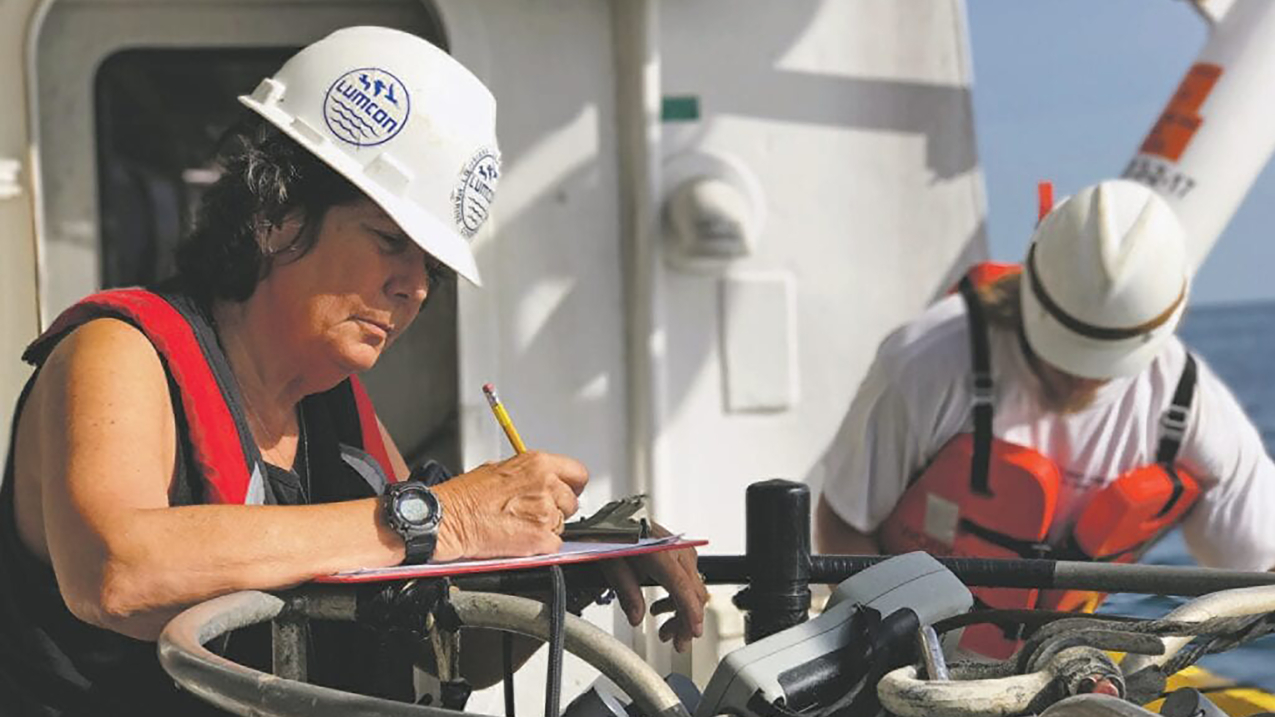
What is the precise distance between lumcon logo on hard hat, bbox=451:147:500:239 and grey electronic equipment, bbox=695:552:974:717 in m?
0.67

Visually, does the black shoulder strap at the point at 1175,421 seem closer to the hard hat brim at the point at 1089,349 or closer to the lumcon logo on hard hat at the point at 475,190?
the hard hat brim at the point at 1089,349

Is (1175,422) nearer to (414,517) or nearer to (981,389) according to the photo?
(981,389)

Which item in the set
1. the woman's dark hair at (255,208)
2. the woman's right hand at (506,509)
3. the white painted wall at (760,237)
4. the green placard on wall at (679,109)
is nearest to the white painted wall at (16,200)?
the white painted wall at (760,237)

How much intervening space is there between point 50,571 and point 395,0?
2.64 metres

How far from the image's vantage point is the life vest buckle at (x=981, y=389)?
353 cm

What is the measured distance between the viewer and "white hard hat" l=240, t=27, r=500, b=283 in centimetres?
201

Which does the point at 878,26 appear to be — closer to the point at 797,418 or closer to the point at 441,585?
the point at 797,418

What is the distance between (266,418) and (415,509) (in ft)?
1.36

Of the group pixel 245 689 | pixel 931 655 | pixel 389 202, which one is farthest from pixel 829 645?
pixel 389 202

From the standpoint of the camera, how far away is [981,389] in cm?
354

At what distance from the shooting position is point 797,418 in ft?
14.2

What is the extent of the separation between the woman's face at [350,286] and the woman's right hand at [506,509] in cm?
25

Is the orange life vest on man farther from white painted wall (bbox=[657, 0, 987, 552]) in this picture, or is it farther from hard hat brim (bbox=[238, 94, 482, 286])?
hard hat brim (bbox=[238, 94, 482, 286])

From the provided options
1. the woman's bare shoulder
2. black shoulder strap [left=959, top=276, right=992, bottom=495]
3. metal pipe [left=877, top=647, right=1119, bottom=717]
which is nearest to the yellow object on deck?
black shoulder strap [left=959, top=276, right=992, bottom=495]
